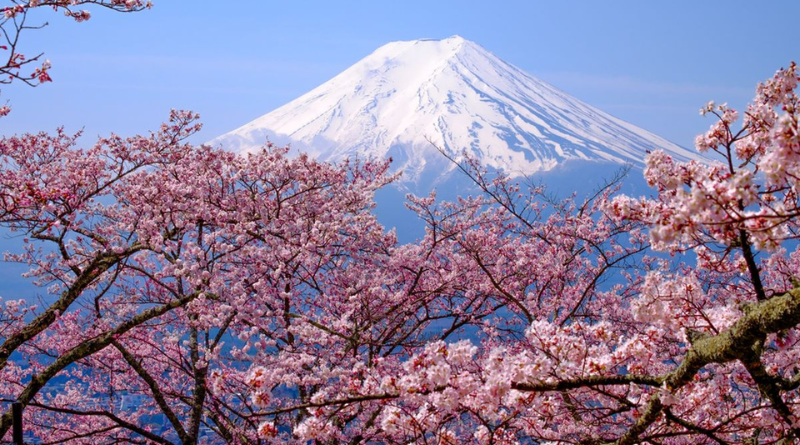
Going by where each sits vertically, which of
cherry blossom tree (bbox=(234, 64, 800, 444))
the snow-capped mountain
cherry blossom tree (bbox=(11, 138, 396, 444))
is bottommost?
cherry blossom tree (bbox=(234, 64, 800, 444))

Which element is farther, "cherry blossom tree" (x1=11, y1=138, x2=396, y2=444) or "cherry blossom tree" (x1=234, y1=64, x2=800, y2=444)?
"cherry blossom tree" (x1=11, y1=138, x2=396, y2=444)

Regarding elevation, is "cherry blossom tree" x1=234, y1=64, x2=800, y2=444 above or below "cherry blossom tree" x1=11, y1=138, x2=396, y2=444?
below

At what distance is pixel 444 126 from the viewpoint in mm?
82375

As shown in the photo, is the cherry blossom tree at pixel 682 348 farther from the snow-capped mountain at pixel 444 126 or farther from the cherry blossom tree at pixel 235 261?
the snow-capped mountain at pixel 444 126

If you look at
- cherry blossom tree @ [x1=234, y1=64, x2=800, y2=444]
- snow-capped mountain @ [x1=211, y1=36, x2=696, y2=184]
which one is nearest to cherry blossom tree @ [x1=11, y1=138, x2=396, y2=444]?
cherry blossom tree @ [x1=234, y1=64, x2=800, y2=444]

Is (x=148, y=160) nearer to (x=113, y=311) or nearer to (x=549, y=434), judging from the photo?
(x=113, y=311)

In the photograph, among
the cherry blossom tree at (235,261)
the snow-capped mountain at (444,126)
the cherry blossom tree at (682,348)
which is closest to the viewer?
the cherry blossom tree at (682,348)

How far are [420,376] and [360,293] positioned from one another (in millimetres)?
3957

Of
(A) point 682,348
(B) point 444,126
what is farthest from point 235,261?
(B) point 444,126

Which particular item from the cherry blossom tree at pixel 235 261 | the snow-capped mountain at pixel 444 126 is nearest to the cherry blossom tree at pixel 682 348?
the cherry blossom tree at pixel 235 261

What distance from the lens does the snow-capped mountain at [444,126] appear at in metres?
77.8

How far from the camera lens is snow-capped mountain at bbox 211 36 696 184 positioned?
7775cm

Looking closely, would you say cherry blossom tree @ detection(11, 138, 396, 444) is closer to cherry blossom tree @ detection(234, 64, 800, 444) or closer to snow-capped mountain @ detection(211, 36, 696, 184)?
cherry blossom tree @ detection(234, 64, 800, 444)

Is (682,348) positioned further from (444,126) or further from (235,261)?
(444,126)
